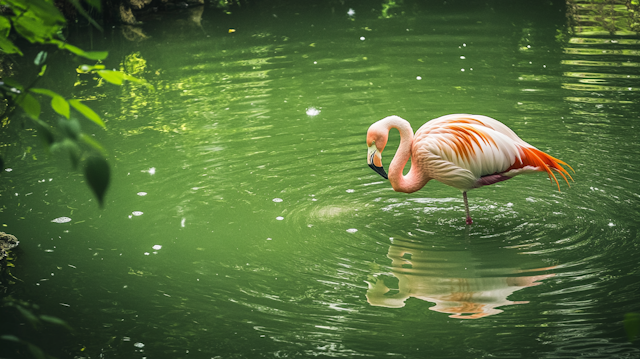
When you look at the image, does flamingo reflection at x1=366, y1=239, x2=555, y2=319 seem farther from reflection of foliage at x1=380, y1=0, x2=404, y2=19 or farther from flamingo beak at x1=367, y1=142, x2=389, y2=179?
reflection of foliage at x1=380, y1=0, x2=404, y2=19

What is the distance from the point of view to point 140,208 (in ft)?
16.4

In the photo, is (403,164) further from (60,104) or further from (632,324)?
(632,324)

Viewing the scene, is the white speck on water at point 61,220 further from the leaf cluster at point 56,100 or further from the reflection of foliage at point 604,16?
the reflection of foliage at point 604,16

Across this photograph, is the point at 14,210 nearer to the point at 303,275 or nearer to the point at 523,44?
the point at 303,275

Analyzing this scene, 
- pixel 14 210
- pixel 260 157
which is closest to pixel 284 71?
pixel 260 157

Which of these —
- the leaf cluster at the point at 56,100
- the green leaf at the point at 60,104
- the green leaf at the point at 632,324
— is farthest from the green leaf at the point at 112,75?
the green leaf at the point at 632,324

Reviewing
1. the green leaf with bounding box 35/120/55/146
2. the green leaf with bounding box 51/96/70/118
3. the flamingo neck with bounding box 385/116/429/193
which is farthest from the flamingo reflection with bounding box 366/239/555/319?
the green leaf with bounding box 35/120/55/146

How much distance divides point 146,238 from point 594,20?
9197mm

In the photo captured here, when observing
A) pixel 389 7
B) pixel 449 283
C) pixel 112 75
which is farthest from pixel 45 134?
pixel 389 7

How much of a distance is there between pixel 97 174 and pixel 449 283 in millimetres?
3033

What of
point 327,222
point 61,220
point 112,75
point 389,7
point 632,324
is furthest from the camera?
point 389,7

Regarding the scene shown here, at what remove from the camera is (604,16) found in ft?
35.1

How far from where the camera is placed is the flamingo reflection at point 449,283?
3.58m

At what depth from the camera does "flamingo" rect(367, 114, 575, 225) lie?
4199 mm
